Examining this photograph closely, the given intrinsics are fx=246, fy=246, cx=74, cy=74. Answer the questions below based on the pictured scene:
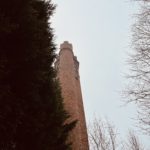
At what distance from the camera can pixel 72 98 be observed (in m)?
14.3

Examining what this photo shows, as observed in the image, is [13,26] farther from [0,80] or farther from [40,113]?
[40,113]

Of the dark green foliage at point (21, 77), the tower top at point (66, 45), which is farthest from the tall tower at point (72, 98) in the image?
the dark green foliage at point (21, 77)

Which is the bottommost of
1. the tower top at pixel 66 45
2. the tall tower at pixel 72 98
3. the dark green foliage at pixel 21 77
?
the dark green foliage at pixel 21 77

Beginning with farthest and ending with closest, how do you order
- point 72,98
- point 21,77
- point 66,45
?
point 66,45 → point 72,98 → point 21,77

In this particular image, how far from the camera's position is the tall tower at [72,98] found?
477 inches

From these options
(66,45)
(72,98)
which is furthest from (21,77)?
(66,45)

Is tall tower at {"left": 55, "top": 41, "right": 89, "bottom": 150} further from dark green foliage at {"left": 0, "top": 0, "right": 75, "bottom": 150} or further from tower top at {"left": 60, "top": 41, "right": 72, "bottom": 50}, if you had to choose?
dark green foliage at {"left": 0, "top": 0, "right": 75, "bottom": 150}

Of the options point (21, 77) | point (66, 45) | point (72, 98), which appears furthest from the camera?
point (66, 45)

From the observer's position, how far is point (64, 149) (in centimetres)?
516

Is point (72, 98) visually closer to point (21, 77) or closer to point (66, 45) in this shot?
point (66, 45)

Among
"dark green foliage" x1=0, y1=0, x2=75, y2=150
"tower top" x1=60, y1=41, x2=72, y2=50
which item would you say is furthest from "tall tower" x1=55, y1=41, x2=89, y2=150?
"dark green foliage" x1=0, y1=0, x2=75, y2=150

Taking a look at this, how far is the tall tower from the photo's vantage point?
12125 millimetres

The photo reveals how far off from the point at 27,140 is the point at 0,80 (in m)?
1.19

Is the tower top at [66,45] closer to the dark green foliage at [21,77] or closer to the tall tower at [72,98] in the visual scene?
the tall tower at [72,98]
